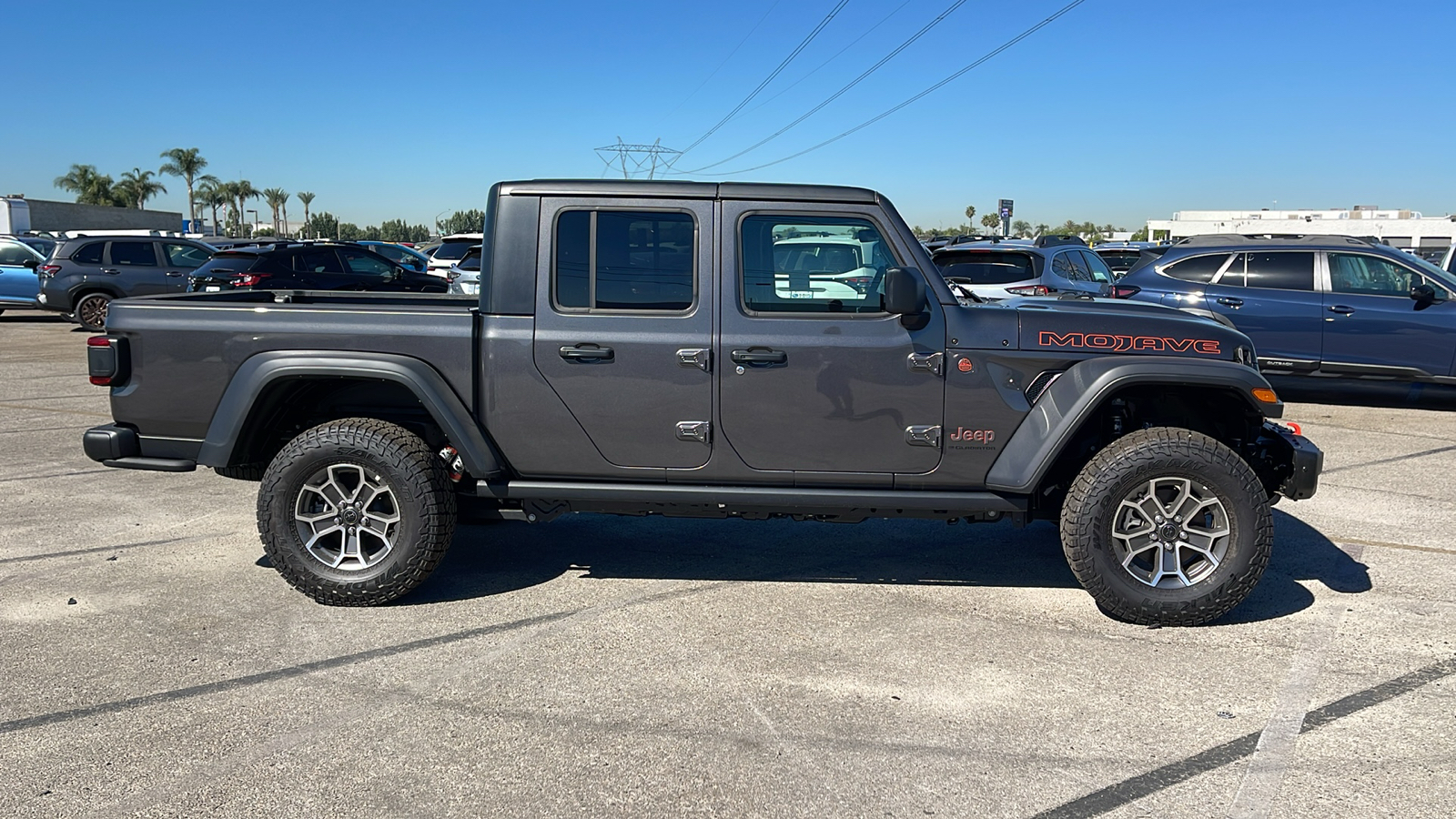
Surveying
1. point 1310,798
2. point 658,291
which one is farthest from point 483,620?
point 1310,798

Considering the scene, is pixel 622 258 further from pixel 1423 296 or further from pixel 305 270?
pixel 305 270

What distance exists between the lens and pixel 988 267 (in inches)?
483

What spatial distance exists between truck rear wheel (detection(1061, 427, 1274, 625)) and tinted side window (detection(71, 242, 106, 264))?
17760 millimetres

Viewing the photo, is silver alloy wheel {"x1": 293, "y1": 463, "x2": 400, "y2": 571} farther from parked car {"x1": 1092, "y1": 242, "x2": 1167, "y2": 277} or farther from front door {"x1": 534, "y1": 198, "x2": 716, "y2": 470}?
parked car {"x1": 1092, "y1": 242, "x2": 1167, "y2": 277}

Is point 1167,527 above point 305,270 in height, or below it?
below

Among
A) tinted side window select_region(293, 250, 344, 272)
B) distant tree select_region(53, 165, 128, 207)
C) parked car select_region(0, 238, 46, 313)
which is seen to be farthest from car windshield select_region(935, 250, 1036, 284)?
distant tree select_region(53, 165, 128, 207)

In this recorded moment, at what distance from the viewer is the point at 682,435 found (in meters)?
4.75

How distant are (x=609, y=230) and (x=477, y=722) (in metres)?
2.21

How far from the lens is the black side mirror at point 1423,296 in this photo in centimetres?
1022

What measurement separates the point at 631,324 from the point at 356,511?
152cm

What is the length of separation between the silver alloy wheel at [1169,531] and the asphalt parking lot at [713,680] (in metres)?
0.27

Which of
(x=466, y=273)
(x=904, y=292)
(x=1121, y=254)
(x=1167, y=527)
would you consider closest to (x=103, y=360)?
(x=904, y=292)

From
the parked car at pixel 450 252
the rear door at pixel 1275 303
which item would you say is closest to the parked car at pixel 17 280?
the parked car at pixel 450 252

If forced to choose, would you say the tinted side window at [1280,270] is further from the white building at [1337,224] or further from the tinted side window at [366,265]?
the white building at [1337,224]
